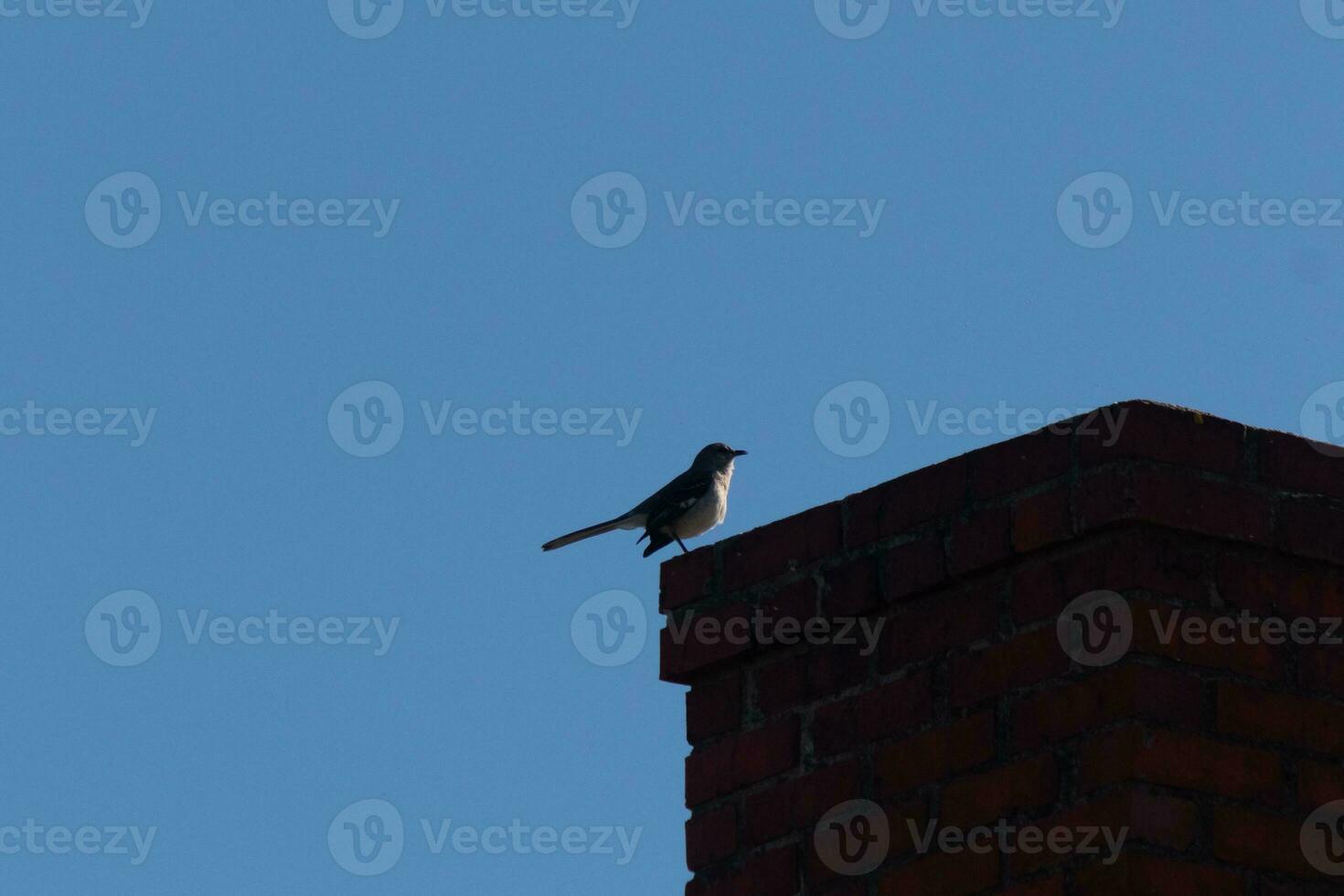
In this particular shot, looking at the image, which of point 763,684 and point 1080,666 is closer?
point 1080,666

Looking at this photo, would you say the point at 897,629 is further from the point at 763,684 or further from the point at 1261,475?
the point at 1261,475

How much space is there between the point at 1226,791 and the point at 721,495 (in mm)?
7954

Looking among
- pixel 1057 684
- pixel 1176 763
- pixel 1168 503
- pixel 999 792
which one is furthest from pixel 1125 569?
pixel 999 792

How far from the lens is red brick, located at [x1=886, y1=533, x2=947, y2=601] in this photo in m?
4.38

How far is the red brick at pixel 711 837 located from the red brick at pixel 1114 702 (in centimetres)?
82

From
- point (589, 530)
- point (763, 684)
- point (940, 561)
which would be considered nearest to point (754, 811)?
point (763, 684)

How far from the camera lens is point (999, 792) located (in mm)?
4062

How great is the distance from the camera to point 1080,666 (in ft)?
13.2

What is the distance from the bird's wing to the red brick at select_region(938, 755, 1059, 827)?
728 centimetres

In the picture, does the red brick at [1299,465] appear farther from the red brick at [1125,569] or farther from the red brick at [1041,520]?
the red brick at [1041,520]

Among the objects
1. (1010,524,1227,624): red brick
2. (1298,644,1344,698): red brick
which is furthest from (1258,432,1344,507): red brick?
(1298,644,1344,698): red brick

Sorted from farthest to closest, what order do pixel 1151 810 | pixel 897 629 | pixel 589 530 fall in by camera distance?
pixel 589 530
pixel 897 629
pixel 1151 810

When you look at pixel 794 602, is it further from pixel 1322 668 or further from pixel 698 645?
pixel 1322 668

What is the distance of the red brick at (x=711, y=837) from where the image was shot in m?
4.57
